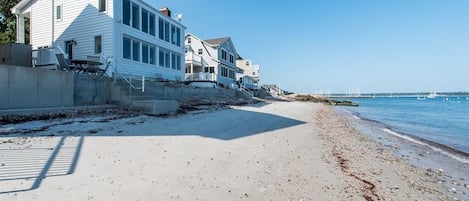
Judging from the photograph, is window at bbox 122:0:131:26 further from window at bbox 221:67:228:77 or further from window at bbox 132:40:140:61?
window at bbox 221:67:228:77

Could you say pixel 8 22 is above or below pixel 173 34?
above

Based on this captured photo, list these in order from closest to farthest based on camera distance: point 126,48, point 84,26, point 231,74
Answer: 1. point 84,26
2. point 126,48
3. point 231,74

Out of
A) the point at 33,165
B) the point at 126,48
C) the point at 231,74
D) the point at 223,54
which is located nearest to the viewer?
the point at 33,165

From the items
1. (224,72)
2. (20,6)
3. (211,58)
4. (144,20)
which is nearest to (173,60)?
(144,20)

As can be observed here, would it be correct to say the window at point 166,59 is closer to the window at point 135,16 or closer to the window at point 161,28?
the window at point 161,28

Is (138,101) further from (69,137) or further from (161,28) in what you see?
(161,28)

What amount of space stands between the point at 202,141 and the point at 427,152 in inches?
301

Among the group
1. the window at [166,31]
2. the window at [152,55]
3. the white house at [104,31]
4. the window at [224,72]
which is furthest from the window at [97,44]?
the window at [224,72]

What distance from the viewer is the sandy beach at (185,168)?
12.1 ft

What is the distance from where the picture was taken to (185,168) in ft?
15.6

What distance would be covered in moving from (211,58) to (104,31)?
62.5 feet

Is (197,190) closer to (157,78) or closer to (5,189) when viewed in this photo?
(5,189)

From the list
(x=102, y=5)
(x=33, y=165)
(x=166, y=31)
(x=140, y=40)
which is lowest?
(x=33, y=165)

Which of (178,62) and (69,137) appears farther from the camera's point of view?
(178,62)
